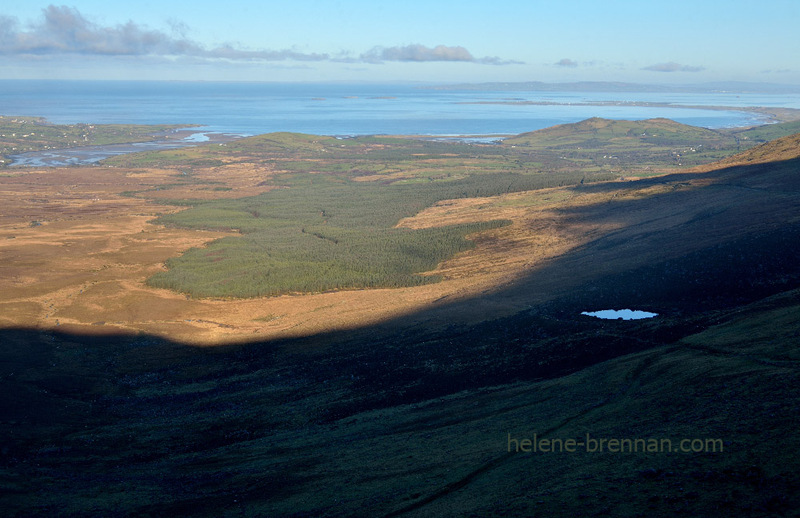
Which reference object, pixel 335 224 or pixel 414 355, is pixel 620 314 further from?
pixel 335 224

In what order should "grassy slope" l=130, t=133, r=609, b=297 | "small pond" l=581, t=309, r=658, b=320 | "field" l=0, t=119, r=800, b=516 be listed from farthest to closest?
"grassy slope" l=130, t=133, r=609, b=297 < "small pond" l=581, t=309, r=658, b=320 < "field" l=0, t=119, r=800, b=516

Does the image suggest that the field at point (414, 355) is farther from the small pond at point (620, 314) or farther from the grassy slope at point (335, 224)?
the small pond at point (620, 314)

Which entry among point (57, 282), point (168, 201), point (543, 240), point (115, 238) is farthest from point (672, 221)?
point (168, 201)

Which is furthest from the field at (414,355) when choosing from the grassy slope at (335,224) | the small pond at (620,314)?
the small pond at (620,314)

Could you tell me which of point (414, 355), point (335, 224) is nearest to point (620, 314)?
point (414, 355)

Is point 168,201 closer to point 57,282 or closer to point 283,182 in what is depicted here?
point 283,182

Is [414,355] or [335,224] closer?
[414,355]

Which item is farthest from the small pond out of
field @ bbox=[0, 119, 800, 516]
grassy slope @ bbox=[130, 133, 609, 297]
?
grassy slope @ bbox=[130, 133, 609, 297]

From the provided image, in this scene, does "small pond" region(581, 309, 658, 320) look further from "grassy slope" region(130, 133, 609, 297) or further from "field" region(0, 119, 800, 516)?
"grassy slope" region(130, 133, 609, 297)
